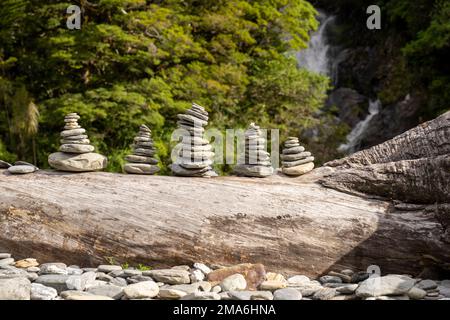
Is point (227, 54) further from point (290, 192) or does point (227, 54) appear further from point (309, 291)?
point (309, 291)

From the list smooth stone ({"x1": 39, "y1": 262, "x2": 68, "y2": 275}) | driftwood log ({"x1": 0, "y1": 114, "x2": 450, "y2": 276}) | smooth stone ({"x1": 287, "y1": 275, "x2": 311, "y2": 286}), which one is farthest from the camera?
driftwood log ({"x1": 0, "y1": 114, "x2": 450, "y2": 276})

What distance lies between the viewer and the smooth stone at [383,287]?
18.1 ft

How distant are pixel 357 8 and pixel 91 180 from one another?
2108cm

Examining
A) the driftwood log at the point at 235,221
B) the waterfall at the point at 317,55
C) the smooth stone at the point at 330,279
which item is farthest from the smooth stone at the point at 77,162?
the waterfall at the point at 317,55

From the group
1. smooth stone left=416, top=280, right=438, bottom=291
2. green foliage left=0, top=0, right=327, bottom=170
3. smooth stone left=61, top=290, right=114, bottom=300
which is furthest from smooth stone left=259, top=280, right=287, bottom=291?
green foliage left=0, top=0, right=327, bottom=170

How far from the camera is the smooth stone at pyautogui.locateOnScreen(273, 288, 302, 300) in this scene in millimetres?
5548

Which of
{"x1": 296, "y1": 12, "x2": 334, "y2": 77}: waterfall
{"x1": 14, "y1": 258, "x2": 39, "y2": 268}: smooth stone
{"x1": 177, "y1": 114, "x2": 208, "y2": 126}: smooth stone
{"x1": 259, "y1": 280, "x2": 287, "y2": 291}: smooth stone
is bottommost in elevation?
{"x1": 259, "y1": 280, "x2": 287, "y2": 291}: smooth stone

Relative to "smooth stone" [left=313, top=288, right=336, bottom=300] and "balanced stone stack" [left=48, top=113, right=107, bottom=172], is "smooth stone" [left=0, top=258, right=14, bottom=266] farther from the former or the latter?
"smooth stone" [left=313, top=288, right=336, bottom=300]

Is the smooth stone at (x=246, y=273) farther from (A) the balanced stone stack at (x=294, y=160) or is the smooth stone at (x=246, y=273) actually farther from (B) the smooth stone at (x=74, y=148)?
(B) the smooth stone at (x=74, y=148)

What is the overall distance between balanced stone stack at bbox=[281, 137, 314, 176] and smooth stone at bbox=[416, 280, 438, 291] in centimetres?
226

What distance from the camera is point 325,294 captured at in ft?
18.5

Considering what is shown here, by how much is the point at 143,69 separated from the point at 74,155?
818 cm

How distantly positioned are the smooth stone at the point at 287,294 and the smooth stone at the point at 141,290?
126cm

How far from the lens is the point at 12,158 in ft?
46.6
